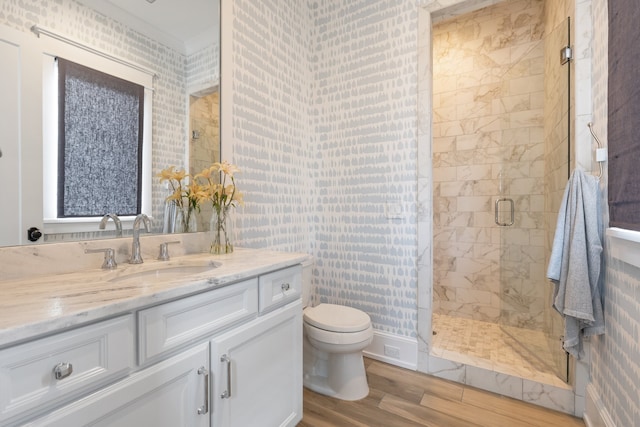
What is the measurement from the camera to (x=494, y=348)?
2264 mm

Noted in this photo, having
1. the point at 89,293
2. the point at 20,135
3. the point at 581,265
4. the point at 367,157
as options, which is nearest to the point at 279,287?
the point at 89,293

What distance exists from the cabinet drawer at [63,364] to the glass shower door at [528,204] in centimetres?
275

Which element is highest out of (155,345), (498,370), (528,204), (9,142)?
(9,142)

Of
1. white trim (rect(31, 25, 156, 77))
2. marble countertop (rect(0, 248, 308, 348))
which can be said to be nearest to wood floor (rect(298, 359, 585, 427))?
marble countertop (rect(0, 248, 308, 348))

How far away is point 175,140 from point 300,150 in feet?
3.55

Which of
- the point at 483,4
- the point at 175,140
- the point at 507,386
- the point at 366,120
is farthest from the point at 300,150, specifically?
the point at 507,386

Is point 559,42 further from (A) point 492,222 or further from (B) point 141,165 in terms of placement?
(B) point 141,165

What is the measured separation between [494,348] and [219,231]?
2.27 metres

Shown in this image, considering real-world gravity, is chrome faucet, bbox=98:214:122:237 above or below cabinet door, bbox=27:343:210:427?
above

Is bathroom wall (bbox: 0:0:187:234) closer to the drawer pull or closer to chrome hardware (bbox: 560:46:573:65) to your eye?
the drawer pull

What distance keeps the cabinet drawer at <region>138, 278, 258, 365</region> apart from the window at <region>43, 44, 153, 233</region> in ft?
2.09

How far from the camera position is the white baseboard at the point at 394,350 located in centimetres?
208

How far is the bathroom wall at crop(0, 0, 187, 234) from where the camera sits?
103 centimetres

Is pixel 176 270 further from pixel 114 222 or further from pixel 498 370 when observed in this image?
pixel 498 370
